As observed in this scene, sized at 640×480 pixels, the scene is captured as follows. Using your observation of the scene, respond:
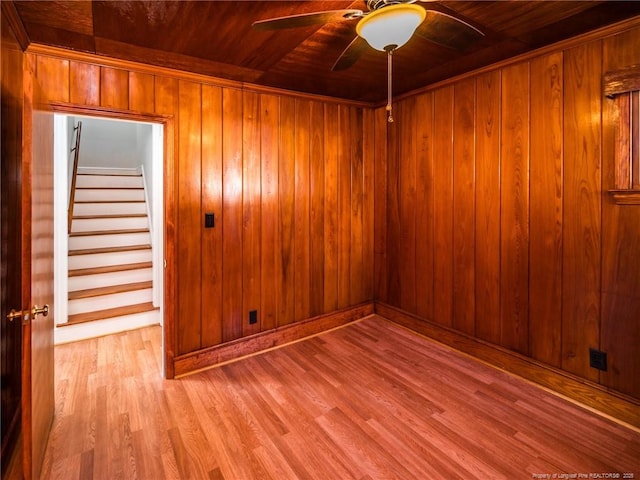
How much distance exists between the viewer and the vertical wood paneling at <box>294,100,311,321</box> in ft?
10.7

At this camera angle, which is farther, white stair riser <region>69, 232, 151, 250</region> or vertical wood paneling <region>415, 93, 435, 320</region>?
white stair riser <region>69, 232, 151, 250</region>

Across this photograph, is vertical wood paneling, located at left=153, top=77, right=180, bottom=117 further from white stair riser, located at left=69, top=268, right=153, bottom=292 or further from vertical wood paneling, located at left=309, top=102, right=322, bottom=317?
white stair riser, located at left=69, top=268, right=153, bottom=292

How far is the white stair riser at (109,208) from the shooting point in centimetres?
454

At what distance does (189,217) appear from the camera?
2701mm

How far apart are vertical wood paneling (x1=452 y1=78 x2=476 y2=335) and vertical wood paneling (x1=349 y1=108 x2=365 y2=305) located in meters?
1.06

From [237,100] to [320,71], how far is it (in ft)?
2.49

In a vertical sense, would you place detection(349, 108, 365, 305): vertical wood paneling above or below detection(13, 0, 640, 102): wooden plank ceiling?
below

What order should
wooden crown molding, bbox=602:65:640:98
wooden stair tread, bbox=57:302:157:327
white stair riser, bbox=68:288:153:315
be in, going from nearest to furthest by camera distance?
wooden crown molding, bbox=602:65:640:98 → wooden stair tread, bbox=57:302:157:327 → white stair riser, bbox=68:288:153:315

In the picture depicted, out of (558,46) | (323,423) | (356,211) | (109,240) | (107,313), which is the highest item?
(558,46)

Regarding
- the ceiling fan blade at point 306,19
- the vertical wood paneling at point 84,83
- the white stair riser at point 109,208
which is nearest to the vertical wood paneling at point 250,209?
the vertical wood paneling at point 84,83

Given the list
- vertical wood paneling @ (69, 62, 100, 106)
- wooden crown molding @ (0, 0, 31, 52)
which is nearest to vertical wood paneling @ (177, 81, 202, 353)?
vertical wood paneling @ (69, 62, 100, 106)

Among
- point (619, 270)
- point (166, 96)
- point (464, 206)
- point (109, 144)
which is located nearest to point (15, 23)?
point (166, 96)

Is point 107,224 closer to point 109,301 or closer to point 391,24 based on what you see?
point 109,301

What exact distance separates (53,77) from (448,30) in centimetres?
242
